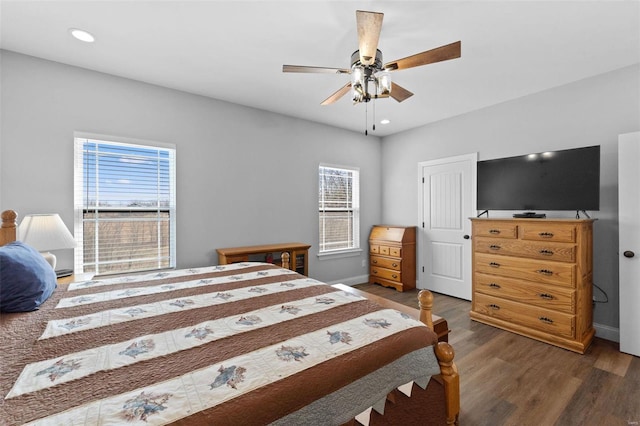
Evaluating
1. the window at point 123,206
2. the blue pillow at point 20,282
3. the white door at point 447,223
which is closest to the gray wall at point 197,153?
the window at point 123,206

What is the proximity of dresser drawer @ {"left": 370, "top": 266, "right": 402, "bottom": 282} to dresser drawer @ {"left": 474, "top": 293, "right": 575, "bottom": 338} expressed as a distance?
1349 millimetres

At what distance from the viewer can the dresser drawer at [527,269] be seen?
259cm

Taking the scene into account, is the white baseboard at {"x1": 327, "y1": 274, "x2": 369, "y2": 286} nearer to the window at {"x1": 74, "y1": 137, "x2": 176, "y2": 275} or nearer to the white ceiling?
the window at {"x1": 74, "y1": 137, "x2": 176, "y2": 275}

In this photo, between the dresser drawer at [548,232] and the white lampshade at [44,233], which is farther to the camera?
the dresser drawer at [548,232]

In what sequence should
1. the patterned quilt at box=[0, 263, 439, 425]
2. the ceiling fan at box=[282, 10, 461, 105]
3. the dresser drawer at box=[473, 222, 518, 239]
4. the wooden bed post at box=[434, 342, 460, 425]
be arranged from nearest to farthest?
the patterned quilt at box=[0, 263, 439, 425]
the wooden bed post at box=[434, 342, 460, 425]
the ceiling fan at box=[282, 10, 461, 105]
the dresser drawer at box=[473, 222, 518, 239]

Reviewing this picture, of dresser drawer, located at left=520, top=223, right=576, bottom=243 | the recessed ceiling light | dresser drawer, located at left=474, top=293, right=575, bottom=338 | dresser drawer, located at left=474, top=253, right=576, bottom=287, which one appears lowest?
dresser drawer, located at left=474, top=293, right=575, bottom=338

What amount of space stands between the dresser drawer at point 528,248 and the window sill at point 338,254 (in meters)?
1.99

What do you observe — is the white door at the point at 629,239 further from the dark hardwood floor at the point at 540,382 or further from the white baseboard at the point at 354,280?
the white baseboard at the point at 354,280

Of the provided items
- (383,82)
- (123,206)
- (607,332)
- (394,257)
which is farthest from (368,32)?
(607,332)

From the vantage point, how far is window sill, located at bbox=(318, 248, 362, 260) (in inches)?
174

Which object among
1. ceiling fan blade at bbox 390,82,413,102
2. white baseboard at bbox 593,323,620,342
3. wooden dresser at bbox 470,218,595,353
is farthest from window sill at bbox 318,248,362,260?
white baseboard at bbox 593,323,620,342

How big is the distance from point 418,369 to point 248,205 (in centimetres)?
301

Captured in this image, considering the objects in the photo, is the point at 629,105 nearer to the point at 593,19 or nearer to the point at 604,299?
the point at 593,19

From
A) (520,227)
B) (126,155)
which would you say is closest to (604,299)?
(520,227)
